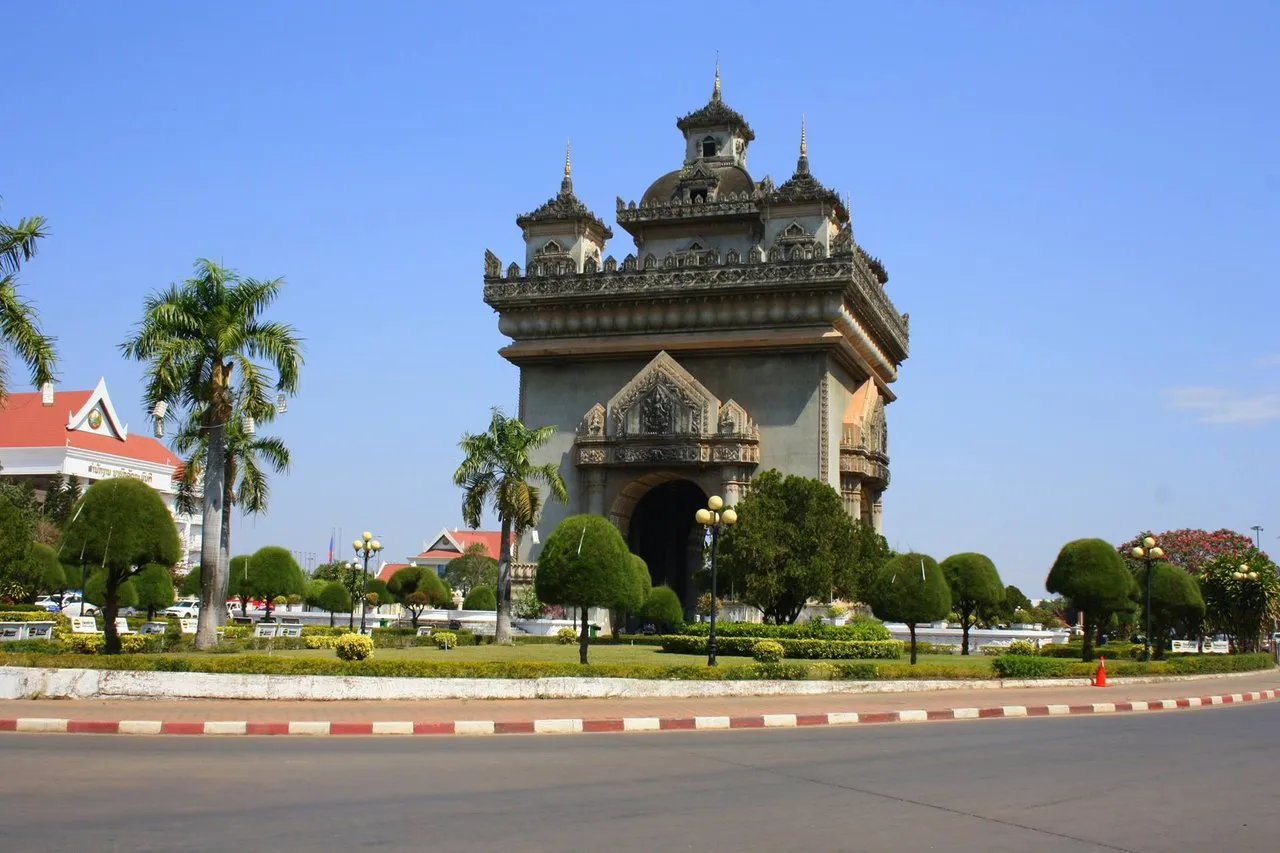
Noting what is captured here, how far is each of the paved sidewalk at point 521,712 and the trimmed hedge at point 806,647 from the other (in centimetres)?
569

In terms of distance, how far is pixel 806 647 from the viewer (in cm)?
3019

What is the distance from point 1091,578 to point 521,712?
818 inches

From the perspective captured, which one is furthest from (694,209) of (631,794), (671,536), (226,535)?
(631,794)

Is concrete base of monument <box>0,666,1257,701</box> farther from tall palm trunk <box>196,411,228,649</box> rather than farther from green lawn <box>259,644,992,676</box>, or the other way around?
tall palm trunk <box>196,411,228,649</box>

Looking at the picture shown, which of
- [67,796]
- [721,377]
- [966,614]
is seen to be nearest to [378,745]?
[67,796]

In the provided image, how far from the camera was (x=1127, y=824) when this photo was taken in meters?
10.4

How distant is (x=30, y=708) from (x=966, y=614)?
2691cm

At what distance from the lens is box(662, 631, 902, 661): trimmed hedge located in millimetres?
30188

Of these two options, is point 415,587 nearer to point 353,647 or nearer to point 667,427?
point 667,427

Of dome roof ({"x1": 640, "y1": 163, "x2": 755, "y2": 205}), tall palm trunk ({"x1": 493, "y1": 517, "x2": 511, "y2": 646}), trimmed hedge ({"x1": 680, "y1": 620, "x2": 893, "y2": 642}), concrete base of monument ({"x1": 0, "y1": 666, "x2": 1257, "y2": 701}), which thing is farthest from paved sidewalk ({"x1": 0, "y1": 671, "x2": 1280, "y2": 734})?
dome roof ({"x1": 640, "y1": 163, "x2": 755, "y2": 205})

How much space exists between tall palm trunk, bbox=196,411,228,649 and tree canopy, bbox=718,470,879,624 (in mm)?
13505

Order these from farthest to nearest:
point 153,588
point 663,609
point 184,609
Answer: point 184,609 → point 153,588 → point 663,609

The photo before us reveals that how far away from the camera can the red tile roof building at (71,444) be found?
82188 mm

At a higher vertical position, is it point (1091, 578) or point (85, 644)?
point (1091, 578)
